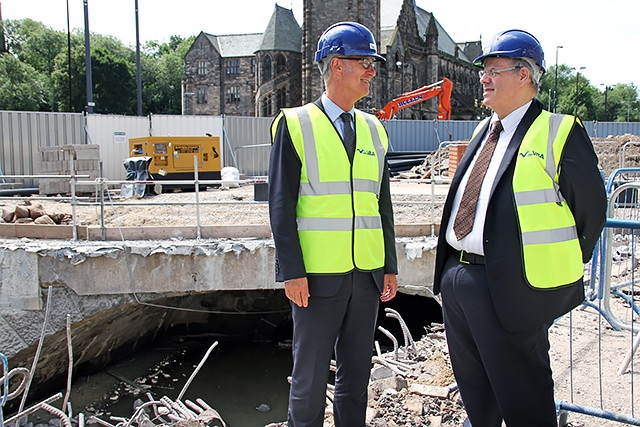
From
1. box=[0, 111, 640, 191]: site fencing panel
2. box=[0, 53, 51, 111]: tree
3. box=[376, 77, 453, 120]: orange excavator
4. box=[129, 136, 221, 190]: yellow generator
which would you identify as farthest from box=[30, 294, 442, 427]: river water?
box=[0, 53, 51, 111]: tree

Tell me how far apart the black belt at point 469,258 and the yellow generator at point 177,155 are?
43.0 ft

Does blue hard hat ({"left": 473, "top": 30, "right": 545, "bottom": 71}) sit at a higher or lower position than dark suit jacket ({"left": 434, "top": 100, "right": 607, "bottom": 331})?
higher

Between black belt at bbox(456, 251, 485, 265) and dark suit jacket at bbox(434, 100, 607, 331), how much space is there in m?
0.10

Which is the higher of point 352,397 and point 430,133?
point 430,133

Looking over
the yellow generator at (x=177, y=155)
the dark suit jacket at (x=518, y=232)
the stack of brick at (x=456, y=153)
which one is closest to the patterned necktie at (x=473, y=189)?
the dark suit jacket at (x=518, y=232)

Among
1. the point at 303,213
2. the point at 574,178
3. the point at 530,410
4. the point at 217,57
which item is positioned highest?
the point at 217,57

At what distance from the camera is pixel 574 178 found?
2260 mm

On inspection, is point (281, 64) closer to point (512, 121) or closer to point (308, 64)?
point (308, 64)

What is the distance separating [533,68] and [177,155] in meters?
13.9

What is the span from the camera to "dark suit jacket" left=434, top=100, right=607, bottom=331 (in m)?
2.28

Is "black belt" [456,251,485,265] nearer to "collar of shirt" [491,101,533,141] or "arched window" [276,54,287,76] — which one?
"collar of shirt" [491,101,533,141]

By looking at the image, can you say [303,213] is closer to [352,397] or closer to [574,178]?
[352,397]

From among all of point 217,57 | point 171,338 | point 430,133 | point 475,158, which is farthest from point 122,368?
point 217,57

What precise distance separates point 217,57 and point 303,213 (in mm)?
57239
